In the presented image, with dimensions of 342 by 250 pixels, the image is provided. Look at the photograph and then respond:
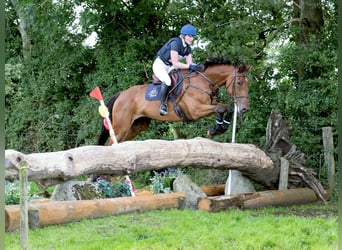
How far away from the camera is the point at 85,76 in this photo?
11.0m

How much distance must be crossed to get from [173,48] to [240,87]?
105cm

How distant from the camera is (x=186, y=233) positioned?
170 inches

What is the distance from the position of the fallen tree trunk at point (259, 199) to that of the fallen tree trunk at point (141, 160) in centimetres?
40

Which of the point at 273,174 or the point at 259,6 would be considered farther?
the point at 259,6

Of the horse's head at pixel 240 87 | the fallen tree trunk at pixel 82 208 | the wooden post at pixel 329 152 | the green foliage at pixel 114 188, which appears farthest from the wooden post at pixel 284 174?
the green foliage at pixel 114 188

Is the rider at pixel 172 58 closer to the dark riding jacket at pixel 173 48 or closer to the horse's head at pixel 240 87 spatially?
the dark riding jacket at pixel 173 48

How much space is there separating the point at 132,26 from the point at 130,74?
48.8 inches

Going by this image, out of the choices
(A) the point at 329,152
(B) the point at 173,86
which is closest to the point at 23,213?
(B) the point at 173,86

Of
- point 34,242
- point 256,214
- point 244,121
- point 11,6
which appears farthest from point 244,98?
point 11,6

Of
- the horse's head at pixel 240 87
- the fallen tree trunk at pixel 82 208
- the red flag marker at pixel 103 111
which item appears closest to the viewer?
the fallen tree trunk at pixel 82 208

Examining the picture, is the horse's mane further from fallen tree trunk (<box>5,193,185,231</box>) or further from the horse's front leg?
fallen tree trunk (<box>5,193,185,231</box>)

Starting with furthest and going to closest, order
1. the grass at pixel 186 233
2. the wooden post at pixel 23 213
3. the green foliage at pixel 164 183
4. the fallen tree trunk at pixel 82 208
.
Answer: the green foliage at pixel 164 183 < the fallen tree trunk at pixel 82 208 < the grass at pixel 186 233 < the wooden post at pixel 23 213

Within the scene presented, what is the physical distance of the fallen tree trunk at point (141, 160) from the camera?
4.44m

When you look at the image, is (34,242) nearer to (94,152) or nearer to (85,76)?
(94,152)
